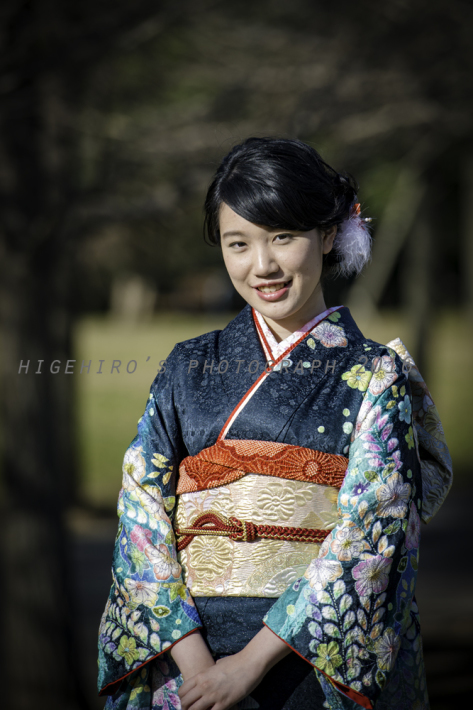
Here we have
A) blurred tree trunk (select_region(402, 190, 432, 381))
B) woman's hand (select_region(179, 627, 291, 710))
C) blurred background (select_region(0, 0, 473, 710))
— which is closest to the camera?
woman's hand (select_region(179, 627, 291, 710))

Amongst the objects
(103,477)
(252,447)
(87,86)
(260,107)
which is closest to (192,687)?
(252,447)

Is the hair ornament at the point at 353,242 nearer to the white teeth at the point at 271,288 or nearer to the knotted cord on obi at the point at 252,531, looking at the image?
the white teeth at the point at 271,288

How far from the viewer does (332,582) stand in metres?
1.39

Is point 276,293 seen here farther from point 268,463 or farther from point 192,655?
point 192,655

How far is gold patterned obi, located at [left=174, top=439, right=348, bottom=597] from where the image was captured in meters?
1.44

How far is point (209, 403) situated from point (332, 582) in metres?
0.46

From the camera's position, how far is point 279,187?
4.87 feet

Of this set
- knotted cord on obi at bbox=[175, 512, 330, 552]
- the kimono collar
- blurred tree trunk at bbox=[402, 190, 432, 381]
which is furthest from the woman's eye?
blurred tree trunk at bbox=[402, 190, 432, 381]

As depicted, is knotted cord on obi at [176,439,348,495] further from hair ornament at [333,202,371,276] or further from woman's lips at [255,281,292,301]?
hair ornament at [333,202,371,276]

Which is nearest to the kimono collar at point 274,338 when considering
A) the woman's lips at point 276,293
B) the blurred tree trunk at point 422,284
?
the woman's lips at point 276,293

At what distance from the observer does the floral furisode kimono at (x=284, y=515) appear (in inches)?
55.3

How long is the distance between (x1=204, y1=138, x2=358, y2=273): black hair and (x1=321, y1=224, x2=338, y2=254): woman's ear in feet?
0.07

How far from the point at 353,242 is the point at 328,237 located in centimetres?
8

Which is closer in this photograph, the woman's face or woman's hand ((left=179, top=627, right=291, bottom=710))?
woman's hand ((left=179, top=627, right=291, bottom=710))
